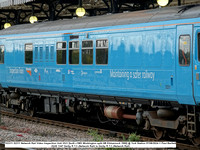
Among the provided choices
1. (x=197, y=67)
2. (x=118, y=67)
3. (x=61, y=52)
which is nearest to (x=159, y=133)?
(x=118, y=67)

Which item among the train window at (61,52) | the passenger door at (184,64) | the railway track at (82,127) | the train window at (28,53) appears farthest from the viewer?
the train window at (28,53)

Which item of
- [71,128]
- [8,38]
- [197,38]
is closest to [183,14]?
[197,38]

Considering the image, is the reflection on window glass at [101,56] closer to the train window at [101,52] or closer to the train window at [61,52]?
the train window at [101,52]

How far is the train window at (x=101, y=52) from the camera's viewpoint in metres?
12.8

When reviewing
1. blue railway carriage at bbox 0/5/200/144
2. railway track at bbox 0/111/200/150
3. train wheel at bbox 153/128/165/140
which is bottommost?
railway track at bbox 0/111/200/150

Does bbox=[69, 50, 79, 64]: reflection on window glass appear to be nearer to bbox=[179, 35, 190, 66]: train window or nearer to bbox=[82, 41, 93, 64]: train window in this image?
bbox=[82, 41, 93, 64]: train window

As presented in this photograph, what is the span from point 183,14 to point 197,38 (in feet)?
3.08

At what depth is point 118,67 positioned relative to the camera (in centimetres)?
1241

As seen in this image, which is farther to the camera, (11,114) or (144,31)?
(11,114)

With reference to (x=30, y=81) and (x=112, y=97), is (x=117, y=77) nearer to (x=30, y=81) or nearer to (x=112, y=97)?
(x=112, y=97)

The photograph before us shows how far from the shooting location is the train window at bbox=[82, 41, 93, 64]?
13.3 m

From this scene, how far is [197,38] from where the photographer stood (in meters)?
10.3

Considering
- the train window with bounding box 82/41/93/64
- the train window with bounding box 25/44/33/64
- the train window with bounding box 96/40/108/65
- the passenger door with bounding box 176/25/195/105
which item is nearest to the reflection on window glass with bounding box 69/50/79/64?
the train window with bounding box 82/41/93/64

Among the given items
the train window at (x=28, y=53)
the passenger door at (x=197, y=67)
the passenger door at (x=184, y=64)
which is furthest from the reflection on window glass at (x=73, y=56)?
the passenger door at (x=197, y=67)
